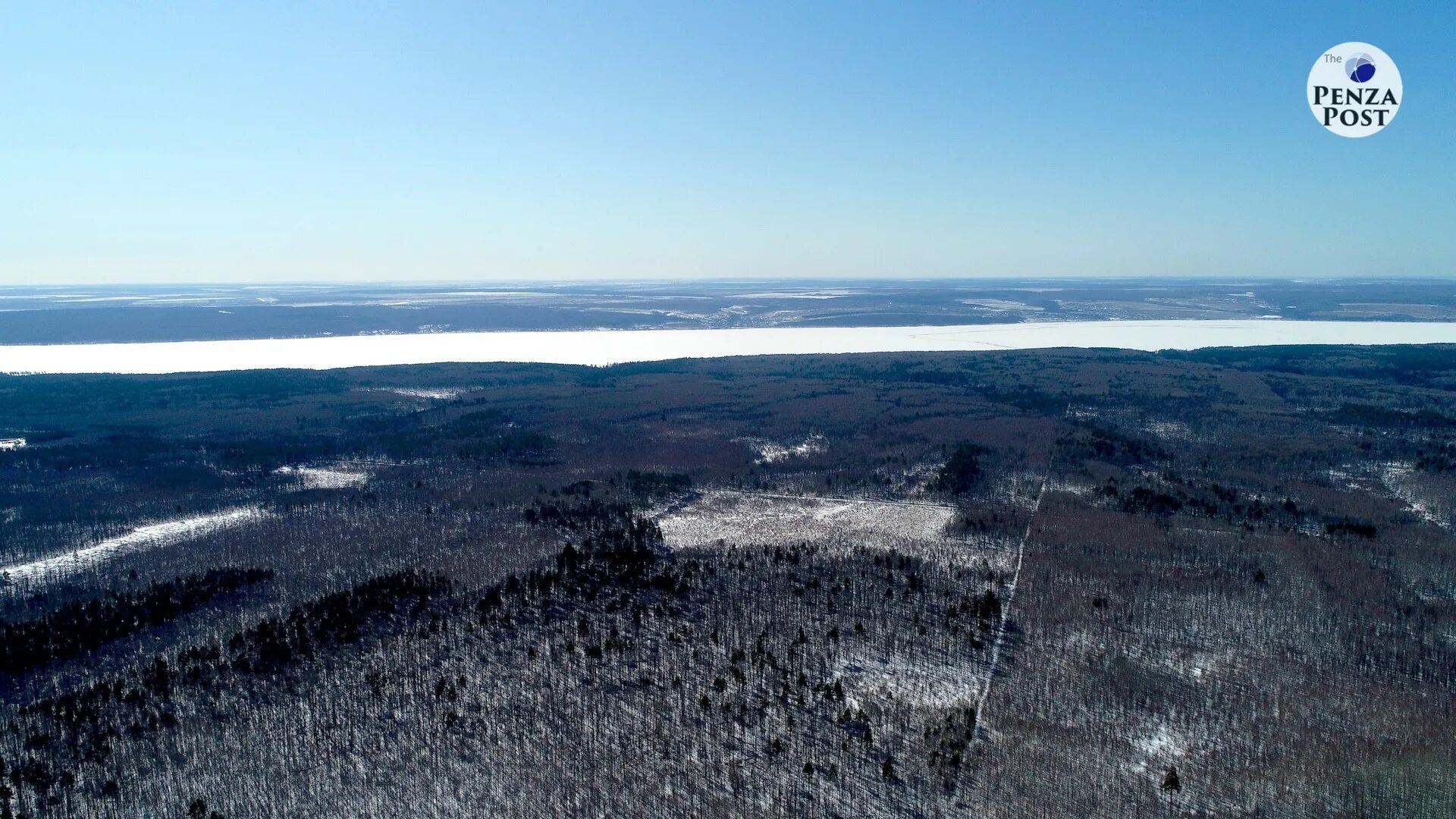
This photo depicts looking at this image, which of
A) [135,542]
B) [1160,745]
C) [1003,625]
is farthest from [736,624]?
[135,542]

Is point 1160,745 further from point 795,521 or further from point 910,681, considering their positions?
Answer: point 795,521

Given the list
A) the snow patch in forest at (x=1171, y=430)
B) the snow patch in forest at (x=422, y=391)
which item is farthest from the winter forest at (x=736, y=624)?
the snow patch in forest at (x=422, y=391)

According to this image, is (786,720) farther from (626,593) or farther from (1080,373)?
(1080,373)

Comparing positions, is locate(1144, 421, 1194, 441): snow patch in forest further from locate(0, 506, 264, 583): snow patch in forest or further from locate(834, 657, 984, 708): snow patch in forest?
locate(0, 506, 264, 583): snow patch in forest

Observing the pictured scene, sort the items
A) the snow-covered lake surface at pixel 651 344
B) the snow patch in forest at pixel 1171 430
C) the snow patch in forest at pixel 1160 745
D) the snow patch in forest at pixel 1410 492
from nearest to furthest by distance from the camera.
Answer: the snow patch in forest at pixel 1160 745, the snow patch in forest at pixel 1410 492, the snow patch in forest at pixel 1171 430, the snow-covered lake surface at pixel 651 344

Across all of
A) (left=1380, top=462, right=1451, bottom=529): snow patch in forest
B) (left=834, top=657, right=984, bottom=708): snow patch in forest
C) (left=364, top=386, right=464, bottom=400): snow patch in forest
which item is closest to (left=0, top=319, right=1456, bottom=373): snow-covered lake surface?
(left=364, top=386, right=464, bottom=400): snow patch in forest

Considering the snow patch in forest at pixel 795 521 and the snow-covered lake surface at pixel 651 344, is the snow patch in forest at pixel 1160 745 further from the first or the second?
the snow-covered lake surface at pixel 651 344

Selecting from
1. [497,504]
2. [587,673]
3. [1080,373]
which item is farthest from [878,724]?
[1080,373]
